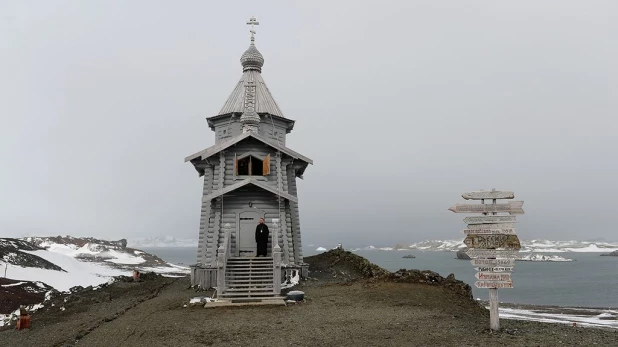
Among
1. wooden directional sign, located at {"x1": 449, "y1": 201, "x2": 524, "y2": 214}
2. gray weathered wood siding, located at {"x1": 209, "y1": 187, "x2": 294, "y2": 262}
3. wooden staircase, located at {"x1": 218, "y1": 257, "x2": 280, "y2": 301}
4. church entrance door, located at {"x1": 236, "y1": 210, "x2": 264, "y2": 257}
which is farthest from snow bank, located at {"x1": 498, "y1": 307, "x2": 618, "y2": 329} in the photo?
wooden directional sign, located at {"x1": 449, "y1": 201, "x2": 524, "y2": 214}

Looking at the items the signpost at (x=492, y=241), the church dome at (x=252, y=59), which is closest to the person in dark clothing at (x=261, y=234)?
the signpost at (x=492, y=241)

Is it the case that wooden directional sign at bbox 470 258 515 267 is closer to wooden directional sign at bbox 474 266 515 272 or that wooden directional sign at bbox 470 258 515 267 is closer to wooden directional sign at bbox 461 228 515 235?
wooden directional sign at bbox 474 266 515 272

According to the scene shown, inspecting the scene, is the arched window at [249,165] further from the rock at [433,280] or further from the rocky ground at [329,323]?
the rock at [433,280]

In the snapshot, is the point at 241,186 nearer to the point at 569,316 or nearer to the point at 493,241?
the point at 493,241

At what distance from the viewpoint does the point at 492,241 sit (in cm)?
1238

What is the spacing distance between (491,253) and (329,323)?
540 centimetres

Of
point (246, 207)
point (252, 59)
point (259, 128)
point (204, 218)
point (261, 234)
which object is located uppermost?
point (252, 59)

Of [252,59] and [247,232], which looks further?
[252,59]

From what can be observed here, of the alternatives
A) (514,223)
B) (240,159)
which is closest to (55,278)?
(240,159)

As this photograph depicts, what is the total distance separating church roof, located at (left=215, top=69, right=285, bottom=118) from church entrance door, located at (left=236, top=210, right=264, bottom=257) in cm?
949

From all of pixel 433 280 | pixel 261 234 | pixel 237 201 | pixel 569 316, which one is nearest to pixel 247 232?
pixel 237 201

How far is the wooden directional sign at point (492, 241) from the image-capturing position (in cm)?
1222

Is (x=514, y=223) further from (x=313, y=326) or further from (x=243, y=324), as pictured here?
(x=243, y=324)

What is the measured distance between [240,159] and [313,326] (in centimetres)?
1292
